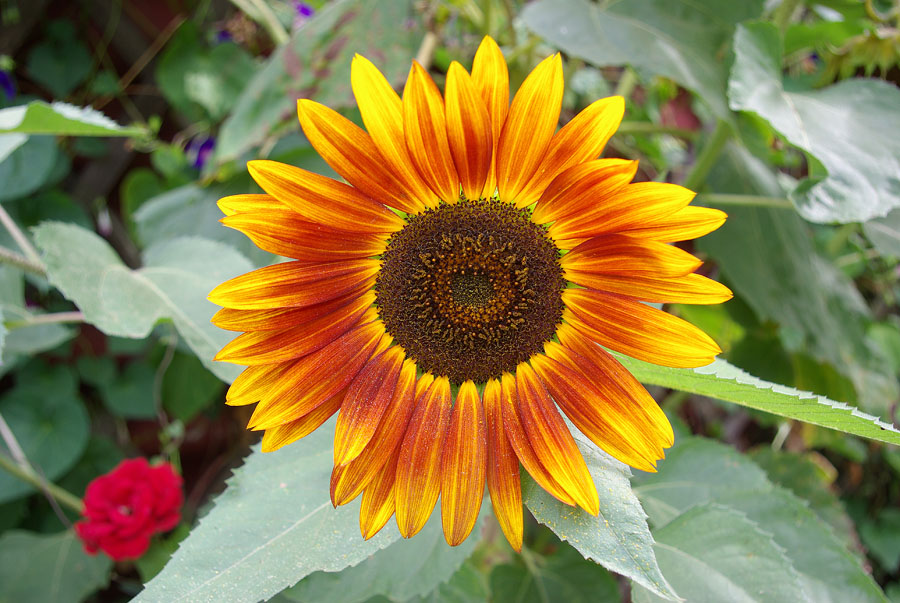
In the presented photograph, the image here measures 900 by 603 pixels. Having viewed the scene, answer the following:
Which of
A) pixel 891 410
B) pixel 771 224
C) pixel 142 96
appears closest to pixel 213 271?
pixel 771 224

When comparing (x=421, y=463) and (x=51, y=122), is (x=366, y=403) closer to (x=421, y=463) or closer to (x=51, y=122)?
(x=421, y=463)

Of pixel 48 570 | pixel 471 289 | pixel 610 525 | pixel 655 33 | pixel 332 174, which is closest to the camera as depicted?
pixel 610 525

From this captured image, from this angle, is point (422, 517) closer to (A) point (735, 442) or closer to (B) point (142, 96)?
(B) point (142, 96)

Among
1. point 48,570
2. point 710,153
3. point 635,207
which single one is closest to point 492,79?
point 635,207

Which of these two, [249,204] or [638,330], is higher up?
[249,204]

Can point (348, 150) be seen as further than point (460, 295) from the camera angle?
No

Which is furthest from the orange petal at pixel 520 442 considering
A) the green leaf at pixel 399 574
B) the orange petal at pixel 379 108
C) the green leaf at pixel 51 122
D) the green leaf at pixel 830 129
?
the green leaf at pixel 51 122

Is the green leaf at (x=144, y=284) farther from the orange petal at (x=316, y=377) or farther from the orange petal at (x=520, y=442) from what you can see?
the orange petal at (x=520, y=442)
